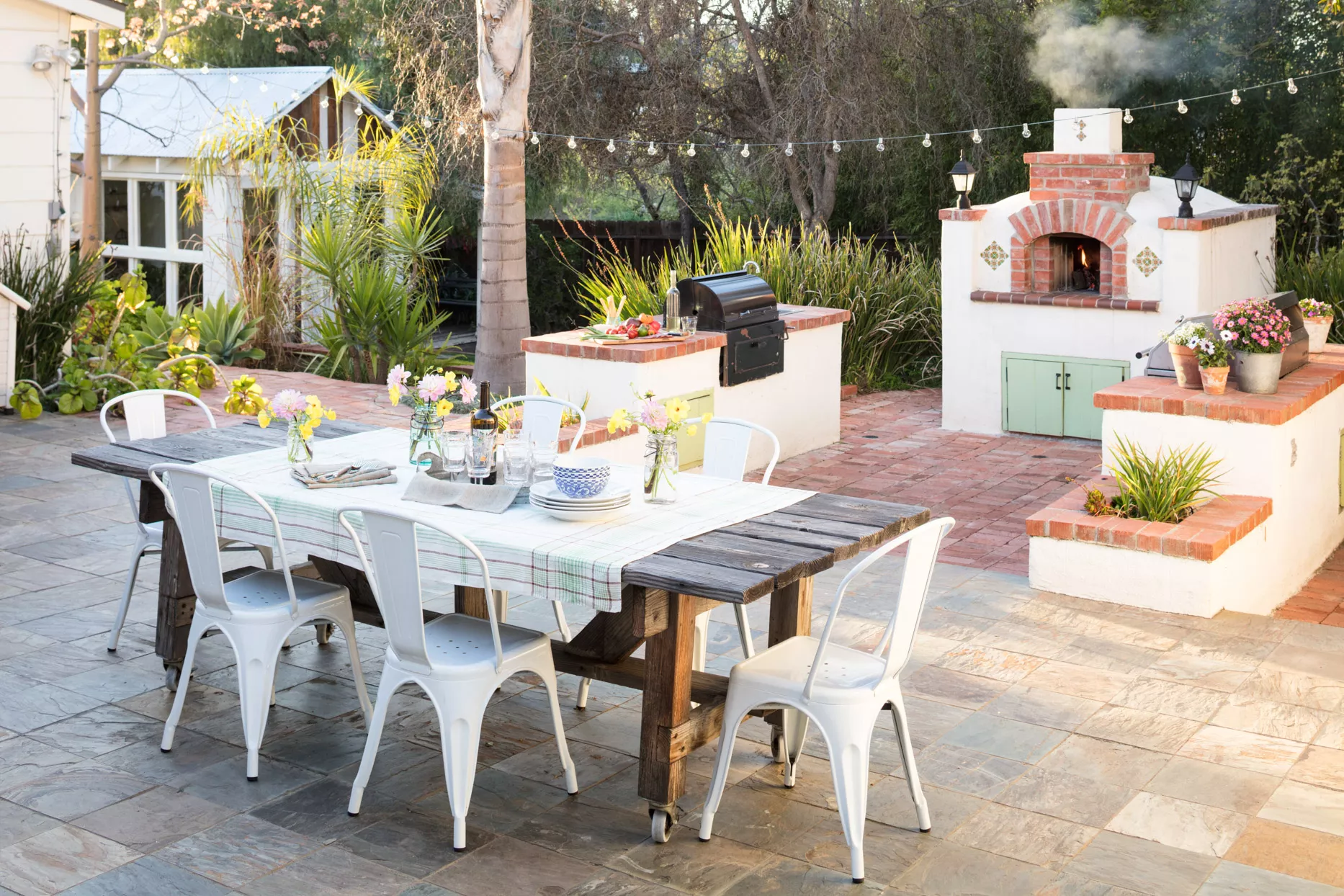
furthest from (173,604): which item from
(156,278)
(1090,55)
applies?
(1090,55)

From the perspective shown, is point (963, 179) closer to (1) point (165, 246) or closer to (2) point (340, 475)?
(2) point (340, 475)

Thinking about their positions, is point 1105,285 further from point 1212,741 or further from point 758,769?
point 758,769

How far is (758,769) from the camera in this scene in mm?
4230

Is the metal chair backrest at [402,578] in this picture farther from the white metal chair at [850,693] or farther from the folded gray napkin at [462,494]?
the white metal chair at [850,693]

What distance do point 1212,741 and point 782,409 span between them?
476 centimetres

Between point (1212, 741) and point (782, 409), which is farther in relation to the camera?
point (782, 409)

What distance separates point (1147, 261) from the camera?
29.6ft

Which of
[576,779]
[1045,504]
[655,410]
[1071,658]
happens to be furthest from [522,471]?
[1045,504]

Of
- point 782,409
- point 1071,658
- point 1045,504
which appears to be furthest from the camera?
point 782,409

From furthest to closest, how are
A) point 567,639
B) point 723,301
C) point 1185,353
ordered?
point 723,301
point 1185,353
point 567,639

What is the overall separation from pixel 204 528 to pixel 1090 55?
1181 centimetres

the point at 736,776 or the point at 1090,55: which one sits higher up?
the point at 1090,55

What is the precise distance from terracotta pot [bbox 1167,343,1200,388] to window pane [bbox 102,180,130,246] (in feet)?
38.7

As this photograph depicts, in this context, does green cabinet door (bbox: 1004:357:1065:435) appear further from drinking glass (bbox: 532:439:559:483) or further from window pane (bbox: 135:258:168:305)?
window pane (bbox: 135:258:168:305)
